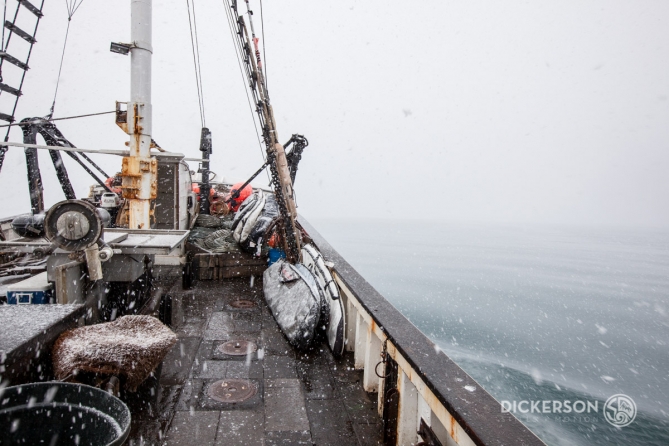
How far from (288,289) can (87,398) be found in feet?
11.5

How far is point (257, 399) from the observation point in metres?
3.31

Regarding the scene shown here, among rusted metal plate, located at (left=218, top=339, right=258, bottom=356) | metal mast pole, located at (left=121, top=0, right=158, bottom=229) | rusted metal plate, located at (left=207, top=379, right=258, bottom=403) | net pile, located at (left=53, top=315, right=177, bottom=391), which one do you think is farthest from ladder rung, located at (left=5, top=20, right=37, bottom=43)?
rusted metal plate, located at (left=207, top=379, right=258, bottom=403)

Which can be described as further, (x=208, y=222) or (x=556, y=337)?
(x=556, y=337)

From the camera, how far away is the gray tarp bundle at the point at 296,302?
14.0 feet

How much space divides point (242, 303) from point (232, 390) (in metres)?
2.53

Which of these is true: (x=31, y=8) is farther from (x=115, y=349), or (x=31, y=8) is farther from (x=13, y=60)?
(x=115, y=349)

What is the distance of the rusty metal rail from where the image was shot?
68.6 inches

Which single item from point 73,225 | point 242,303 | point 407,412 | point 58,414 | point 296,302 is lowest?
point 242,303

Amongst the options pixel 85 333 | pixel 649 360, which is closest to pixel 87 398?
pixel 85 333

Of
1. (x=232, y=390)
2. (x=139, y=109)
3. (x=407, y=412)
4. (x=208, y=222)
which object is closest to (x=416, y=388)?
(x=407, y=412)

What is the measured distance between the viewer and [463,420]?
1.76m

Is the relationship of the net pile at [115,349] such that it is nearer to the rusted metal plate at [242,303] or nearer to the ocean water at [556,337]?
the rusted metal plate at [242,303]

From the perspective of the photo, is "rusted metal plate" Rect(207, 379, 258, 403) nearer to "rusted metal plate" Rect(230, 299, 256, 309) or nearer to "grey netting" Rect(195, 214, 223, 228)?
"rusted metal plate" Rect(230, 299, 256, 309)

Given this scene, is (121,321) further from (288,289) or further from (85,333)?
(288,289)
